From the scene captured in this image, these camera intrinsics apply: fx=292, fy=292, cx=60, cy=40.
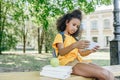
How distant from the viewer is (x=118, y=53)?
19.3ft

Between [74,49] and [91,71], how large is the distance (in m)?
0.34

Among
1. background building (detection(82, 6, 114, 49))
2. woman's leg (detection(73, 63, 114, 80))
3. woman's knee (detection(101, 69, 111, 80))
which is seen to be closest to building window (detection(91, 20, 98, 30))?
background building (detection(82, 6, 114, 49))

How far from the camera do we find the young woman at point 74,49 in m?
3.06

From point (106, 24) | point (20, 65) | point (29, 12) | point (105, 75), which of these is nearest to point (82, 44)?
point (105, 75)

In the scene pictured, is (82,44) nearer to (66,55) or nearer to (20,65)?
(66,55)

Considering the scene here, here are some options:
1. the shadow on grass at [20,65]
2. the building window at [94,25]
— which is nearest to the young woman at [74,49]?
the shadow on grass at [20,65]

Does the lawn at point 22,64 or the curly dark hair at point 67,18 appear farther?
the lawn at point 22,64

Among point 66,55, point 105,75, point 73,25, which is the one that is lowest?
point 105,75

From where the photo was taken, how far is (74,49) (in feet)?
10.8

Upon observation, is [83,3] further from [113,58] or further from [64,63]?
[64,63]

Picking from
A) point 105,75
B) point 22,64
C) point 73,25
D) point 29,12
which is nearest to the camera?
point 105,75

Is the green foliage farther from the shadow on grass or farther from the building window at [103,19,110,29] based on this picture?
the building window at [103,19,110,29]

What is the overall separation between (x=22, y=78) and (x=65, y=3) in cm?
667

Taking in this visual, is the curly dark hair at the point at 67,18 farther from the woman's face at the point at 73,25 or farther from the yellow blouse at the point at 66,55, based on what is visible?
the yellow blouse at the point at 66,55
